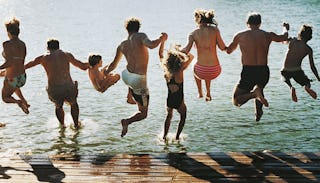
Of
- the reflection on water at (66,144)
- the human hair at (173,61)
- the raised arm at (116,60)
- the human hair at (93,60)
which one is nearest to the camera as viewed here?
the human hair at (173,61)

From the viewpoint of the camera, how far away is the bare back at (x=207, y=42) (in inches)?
422

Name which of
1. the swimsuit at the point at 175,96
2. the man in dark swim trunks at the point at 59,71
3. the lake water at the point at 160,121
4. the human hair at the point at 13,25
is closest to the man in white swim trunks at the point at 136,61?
the swimsuit at the point at 175,96

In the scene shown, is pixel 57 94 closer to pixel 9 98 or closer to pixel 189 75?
pixel 9 98

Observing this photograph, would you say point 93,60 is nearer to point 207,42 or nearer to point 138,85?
point 138,85

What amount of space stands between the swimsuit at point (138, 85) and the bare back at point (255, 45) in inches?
78.1

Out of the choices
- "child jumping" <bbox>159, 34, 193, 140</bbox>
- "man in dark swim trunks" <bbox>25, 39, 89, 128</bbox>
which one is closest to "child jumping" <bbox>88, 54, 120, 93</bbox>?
"man in dark swim trunks" <bbox>25, 39, 89, 128</bbox>

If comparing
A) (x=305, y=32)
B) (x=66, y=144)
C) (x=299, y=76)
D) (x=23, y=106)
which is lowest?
(x=66, y=144)

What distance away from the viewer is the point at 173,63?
10.1m

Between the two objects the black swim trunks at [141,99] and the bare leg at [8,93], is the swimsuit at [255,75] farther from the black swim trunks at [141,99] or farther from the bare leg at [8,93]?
the bare leg at [8,93]

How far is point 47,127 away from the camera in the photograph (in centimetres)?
1362

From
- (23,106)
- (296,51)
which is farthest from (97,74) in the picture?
(296,51)

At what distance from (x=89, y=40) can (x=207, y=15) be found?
1937 cm

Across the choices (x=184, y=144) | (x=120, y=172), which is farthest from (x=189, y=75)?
(x=120, y=172)

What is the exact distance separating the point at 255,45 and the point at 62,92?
13.5ft
